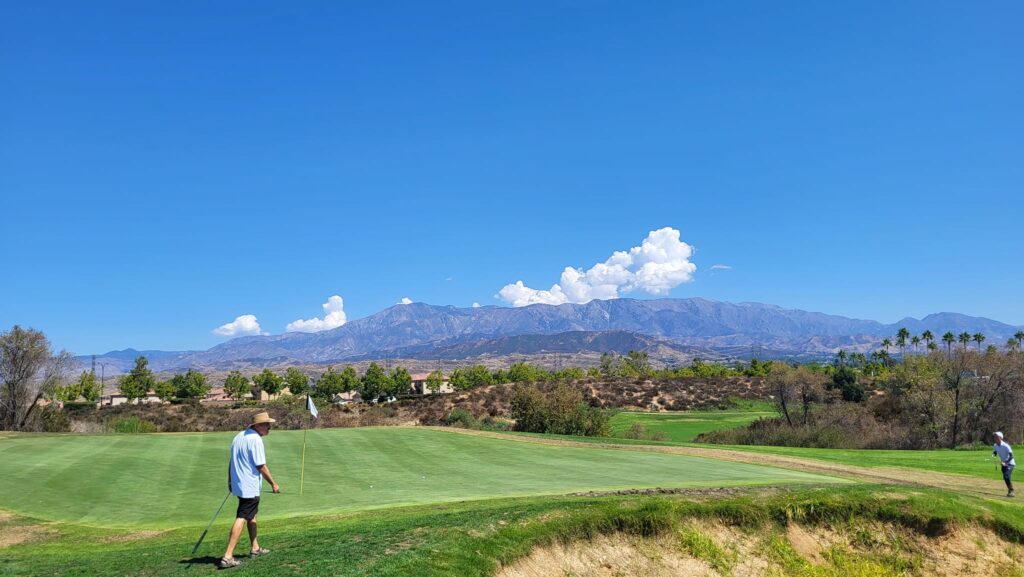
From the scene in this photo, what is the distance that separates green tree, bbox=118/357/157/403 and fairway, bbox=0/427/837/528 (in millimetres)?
Result: 73233

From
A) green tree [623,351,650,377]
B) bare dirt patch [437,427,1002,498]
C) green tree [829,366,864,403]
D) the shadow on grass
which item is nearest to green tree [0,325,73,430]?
bare dirt patch [437,427,1002,498]

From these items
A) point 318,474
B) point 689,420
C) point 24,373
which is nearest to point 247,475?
point 318,474

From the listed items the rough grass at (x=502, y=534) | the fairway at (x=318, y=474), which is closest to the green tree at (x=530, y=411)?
the fairway at (x=318, y=474)

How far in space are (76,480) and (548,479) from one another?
567 inches

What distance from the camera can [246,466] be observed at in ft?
30.6

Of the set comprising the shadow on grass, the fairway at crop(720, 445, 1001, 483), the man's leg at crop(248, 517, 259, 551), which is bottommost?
the fairway at crop(720, 445, 1001, 483)

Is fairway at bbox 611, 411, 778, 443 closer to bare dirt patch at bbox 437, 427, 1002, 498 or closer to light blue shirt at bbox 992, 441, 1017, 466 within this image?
bare dirt patch at bbox 437, 427, 1002, 498

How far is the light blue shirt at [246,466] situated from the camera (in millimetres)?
9234

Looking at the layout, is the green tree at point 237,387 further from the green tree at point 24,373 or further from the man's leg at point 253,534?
the man's leg at point 253,534

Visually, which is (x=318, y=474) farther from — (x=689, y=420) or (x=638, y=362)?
(x=638, y=362)

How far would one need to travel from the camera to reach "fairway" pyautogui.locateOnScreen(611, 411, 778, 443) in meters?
53.0

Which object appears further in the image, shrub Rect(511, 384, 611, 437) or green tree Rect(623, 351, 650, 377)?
green tree Rect(623, 351, 650, 377)

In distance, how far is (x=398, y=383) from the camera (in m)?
110

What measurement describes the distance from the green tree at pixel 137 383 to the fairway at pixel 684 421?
236 feet
